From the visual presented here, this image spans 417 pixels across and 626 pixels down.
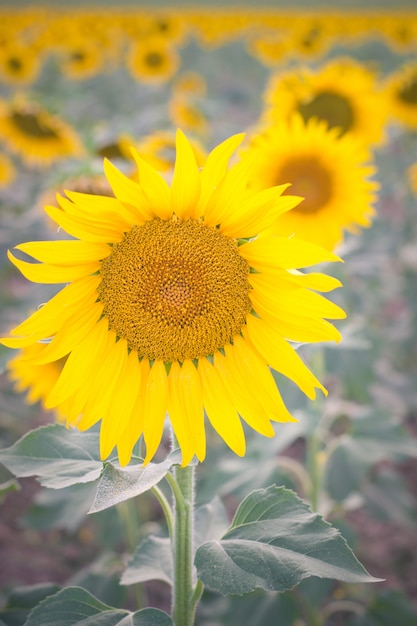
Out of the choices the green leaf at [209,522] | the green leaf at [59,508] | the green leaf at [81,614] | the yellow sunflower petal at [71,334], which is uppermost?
the yellow sunflower petal at [71,334]

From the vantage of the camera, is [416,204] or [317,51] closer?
[416,204]

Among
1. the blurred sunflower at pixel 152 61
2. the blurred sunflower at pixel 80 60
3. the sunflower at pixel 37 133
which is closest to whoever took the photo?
the sunflower at pixel 37 133

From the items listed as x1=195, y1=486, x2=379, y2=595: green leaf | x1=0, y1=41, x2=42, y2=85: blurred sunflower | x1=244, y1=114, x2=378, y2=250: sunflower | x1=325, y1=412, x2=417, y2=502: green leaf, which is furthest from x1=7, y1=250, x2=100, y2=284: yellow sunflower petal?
x1=0, y1=41, x2=42, y2=85: blurred sunflower

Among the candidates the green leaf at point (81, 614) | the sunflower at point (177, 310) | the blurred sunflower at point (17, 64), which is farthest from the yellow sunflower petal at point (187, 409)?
the blurred sunflower at point (17, 64)

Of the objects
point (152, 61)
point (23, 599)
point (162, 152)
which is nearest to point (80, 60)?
point (152, 61)

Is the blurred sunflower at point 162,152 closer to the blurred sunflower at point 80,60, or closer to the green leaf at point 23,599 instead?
the green leaf at point 23,599

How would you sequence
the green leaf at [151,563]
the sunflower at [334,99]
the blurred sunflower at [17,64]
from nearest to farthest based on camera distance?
the green leaf at [151,563] < the sunflower at [334,99] < the blurred sunflower at [17,64]

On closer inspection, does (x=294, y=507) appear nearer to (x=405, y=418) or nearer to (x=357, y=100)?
(x=357, y=100)

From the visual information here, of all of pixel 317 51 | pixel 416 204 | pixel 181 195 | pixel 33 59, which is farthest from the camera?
pixel 317 51

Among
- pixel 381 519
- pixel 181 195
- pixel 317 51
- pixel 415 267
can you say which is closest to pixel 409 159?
pixel 415 267
